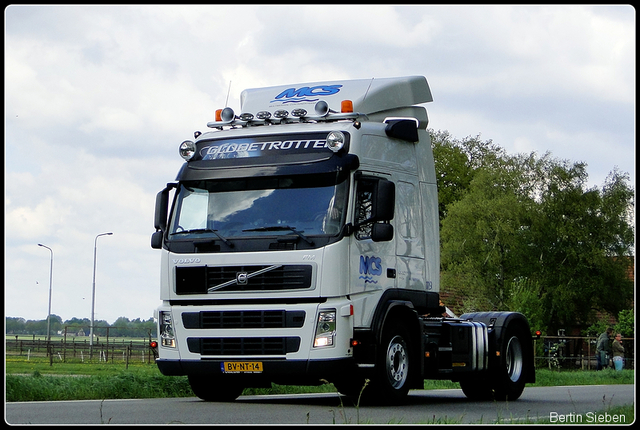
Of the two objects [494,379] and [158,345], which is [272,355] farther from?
[494,379]

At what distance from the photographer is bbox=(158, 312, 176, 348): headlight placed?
12.3 metres

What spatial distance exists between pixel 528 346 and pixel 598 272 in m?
43.8

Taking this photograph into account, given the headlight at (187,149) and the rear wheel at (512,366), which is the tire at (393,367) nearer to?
the rear wheel at (512,366)

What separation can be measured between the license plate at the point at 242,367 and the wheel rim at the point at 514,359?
494cm

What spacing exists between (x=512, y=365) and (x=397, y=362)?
3574 millimetres

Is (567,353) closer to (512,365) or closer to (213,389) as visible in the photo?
(512,365)

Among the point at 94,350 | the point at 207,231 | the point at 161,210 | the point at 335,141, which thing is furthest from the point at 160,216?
the point at 94,350

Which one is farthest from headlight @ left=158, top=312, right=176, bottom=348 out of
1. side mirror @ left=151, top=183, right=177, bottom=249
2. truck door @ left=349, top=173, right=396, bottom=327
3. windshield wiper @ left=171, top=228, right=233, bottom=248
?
truck door @ left=349, top=173, right=396, bottom=327

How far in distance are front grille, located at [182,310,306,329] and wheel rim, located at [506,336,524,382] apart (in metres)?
4.79

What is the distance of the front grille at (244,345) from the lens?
11648 mm

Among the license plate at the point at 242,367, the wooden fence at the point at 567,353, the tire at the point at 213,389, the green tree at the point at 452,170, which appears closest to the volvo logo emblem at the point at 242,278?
the license plate at the point at 242,367

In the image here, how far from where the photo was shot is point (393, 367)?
1235 cm

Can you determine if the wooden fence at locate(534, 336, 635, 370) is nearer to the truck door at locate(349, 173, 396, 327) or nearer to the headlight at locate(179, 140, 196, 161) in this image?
the truck door at locate(349, 173, 396, 327)

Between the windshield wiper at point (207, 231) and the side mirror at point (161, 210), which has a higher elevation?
the side mirror at point (161, 210)
